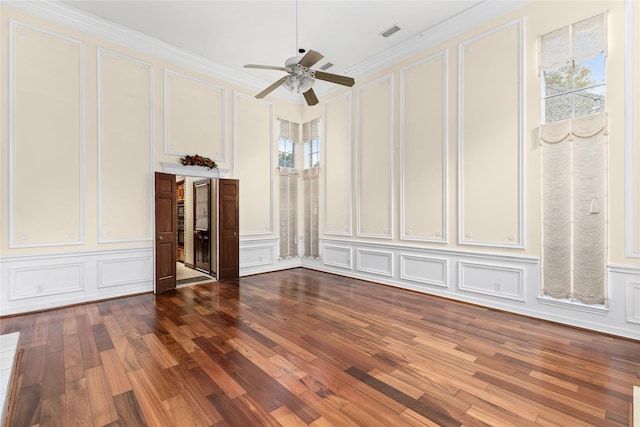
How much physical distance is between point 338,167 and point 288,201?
157cm

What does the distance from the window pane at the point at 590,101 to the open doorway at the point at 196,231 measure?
6167 mm

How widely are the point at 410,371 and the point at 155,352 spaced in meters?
2.46

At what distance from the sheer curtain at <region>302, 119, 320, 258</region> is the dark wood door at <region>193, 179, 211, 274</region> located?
2320 millimetres

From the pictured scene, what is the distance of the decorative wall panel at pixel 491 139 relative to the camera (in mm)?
4098

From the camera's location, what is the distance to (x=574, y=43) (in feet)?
12.0

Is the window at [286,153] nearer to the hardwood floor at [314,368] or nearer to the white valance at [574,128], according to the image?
the hardwood floor at [314,368]

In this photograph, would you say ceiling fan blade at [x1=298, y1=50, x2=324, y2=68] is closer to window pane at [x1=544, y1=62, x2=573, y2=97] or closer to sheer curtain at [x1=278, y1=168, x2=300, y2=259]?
window pane at [x1=544, y1=62, x2=573, y2=97]

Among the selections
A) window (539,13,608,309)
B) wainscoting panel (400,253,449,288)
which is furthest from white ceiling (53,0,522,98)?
wainscoting panel (400,253,449,288)

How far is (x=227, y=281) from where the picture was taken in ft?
20.0

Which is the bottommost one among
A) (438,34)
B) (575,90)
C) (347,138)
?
(575,90)

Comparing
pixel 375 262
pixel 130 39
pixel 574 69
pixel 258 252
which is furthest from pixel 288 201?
pixel 574 69

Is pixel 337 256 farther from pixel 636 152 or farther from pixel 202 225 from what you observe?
pixel 636 152

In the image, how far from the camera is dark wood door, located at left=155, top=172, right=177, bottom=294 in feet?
17.3

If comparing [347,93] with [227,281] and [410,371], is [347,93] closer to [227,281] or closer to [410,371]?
[227,281]
